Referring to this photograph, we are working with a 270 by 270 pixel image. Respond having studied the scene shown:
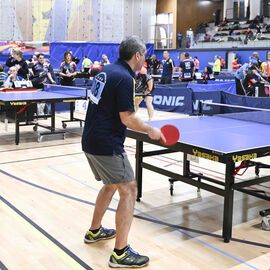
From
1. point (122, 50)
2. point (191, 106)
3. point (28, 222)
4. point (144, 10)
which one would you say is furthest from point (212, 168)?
point (144, 10)

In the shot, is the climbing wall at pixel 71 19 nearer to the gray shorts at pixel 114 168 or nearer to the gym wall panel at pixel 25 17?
the gym wall panel at pixel 25 17

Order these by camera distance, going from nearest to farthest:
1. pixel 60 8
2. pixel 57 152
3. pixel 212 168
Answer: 1. pixel 212 168
2. pixel 57 152
3. pixel 60 8

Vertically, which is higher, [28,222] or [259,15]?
[259,15]

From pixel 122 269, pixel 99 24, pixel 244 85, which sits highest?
pixel 99 24

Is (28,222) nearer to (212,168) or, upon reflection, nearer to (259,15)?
(212,168)

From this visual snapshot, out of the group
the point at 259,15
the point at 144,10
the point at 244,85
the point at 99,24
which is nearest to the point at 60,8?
the point at 99,24

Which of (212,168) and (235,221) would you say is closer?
(235,221)

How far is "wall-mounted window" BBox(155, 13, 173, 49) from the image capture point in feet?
109

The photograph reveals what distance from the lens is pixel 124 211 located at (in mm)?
3189

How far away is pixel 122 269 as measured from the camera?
3.22 meters

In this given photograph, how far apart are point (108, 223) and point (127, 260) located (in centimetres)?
96

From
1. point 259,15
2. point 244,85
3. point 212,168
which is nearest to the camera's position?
point 212,168

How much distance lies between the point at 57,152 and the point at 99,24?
74.7ft

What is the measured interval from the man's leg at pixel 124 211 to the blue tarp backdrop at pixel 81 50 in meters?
21.9
